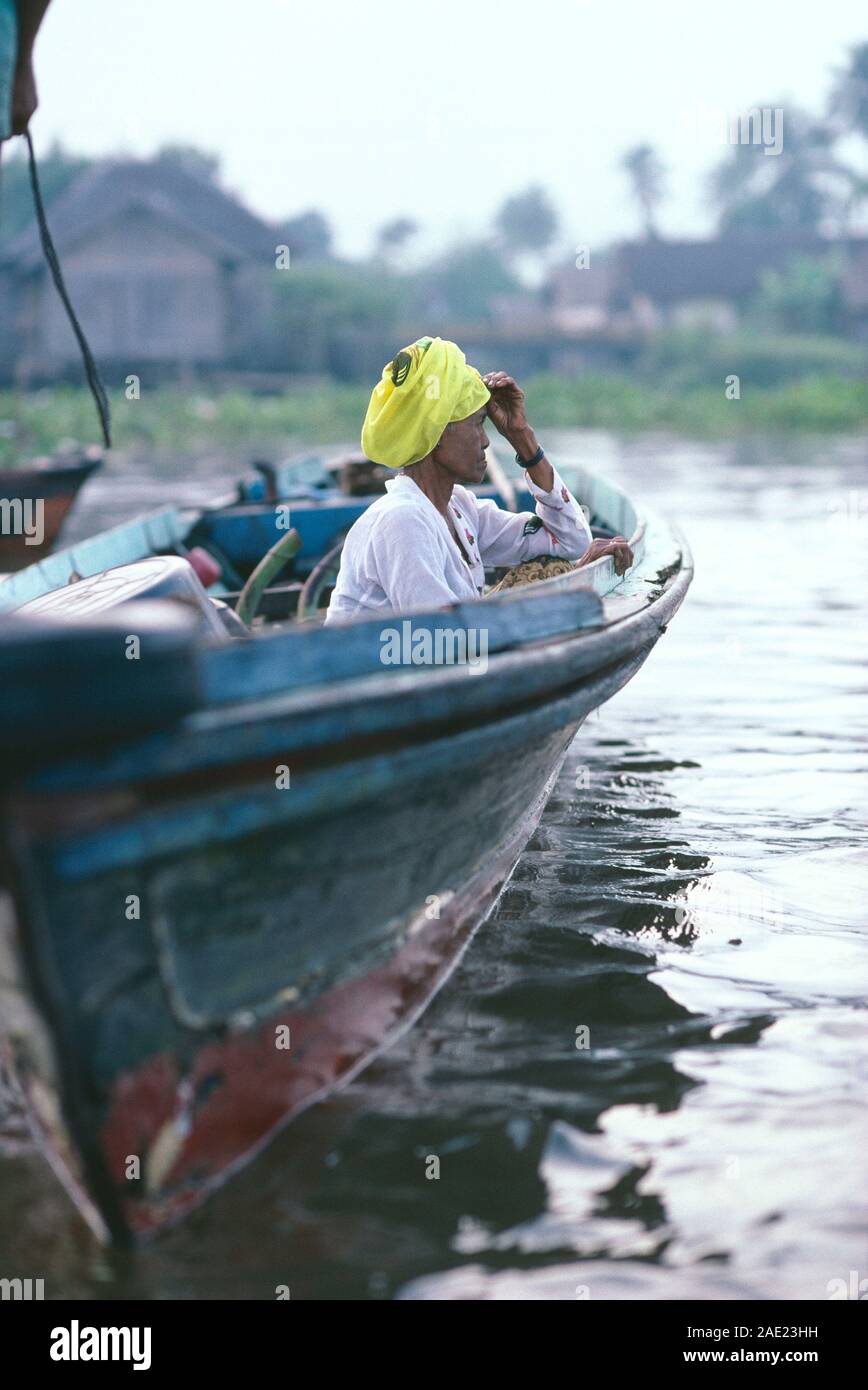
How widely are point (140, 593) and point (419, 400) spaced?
2.61ft

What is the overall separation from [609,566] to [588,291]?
5650cm

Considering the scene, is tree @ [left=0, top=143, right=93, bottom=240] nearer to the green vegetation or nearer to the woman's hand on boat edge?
A: the green vegetation

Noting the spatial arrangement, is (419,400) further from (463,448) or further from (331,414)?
(331,414)

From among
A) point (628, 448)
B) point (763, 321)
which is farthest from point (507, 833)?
point (763, 321)

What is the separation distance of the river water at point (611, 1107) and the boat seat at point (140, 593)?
1069 mm

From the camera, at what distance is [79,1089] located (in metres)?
2.57

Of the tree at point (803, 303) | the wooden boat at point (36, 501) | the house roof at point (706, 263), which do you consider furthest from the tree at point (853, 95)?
the wooden boat at point (36, 501)

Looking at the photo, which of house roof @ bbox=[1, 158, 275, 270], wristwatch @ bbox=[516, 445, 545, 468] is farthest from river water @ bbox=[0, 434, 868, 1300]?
house roof @ bbox=[1, 158, 275, 270]

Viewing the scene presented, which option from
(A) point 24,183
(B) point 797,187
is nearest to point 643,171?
(B) point 797,187

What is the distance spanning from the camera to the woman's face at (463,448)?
12.2ft

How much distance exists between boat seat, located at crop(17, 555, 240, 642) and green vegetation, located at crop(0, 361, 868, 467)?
23.3 meters

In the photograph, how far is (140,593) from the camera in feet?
11.0

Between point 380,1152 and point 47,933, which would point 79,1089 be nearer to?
point 47,933

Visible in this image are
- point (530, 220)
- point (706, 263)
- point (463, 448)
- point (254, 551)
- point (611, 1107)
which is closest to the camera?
point (611, 1107)
